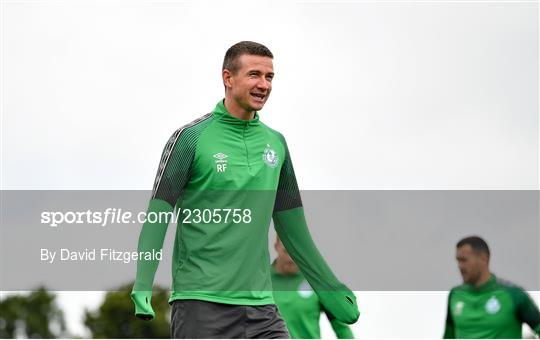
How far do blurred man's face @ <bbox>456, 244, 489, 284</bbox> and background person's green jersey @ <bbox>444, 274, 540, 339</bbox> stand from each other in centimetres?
13

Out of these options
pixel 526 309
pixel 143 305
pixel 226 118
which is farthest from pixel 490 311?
pixel 143 305

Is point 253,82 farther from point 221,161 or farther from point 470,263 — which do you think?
point 470,263

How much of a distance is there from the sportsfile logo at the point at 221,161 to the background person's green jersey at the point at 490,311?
6.21 meters

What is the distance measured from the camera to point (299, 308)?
17391mm

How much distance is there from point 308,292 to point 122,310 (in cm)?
6273

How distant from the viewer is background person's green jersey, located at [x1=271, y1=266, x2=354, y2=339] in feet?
56.6

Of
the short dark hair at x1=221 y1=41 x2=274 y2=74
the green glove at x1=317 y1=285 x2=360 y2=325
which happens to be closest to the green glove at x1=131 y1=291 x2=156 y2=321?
the green glove at x1=317 y1=285 x2=360 y2=325

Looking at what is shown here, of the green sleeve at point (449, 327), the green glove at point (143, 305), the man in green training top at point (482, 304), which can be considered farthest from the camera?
the green sleeve at point (449, 327)

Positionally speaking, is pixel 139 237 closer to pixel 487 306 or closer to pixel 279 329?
pixel 279 329

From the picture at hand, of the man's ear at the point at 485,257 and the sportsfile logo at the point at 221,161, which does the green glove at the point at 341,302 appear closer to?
the sportsfile logo at the point at 221,161

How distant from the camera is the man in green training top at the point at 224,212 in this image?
1134cm

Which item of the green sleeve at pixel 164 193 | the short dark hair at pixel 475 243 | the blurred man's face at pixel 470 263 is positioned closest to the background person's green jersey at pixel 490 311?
the blurred man's face at pixel 470 263

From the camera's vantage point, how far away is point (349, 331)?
51.5 ft

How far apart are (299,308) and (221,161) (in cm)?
616
